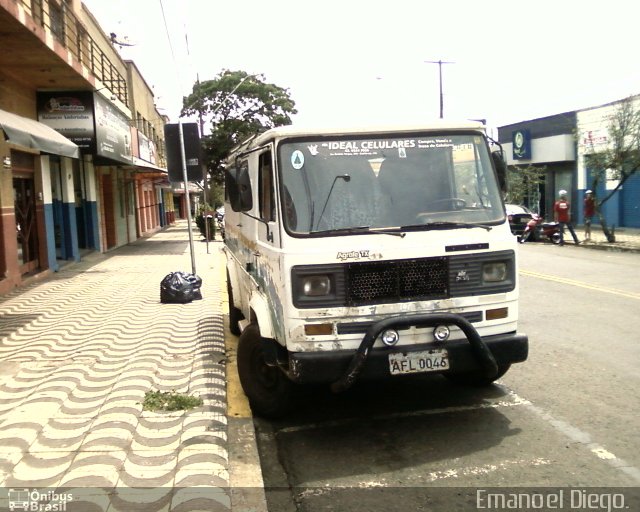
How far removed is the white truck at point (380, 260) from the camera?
424 centimetres

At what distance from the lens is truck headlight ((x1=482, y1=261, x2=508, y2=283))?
15.1 ft

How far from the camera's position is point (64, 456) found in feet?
13.4

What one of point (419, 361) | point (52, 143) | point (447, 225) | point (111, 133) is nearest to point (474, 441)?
point (419, 361)

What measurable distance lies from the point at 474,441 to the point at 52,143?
9.62m

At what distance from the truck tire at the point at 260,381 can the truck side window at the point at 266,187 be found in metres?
0.97

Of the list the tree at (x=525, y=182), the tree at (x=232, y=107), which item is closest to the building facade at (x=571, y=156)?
the tree at (x=525, y=182)

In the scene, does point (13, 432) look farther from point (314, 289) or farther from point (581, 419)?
point (581, 419)

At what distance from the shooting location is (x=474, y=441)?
4371 mm

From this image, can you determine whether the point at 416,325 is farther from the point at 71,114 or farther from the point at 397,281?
the point at 71,114

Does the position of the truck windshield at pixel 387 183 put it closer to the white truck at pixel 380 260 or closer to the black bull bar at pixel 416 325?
the white truck at pixel 380 260

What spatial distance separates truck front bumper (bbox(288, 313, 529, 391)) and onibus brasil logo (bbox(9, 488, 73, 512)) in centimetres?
161

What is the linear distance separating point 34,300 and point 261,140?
7.40 meters

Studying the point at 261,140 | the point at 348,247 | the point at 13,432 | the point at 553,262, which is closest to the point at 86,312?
the point at 13,432

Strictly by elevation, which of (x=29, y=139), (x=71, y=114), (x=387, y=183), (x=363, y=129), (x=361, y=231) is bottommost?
(x=361, y=231)
